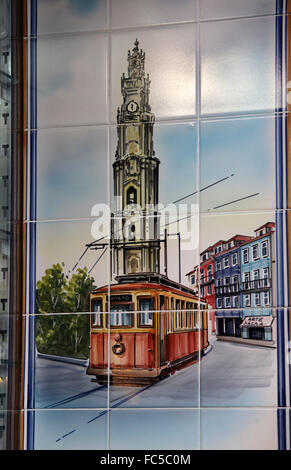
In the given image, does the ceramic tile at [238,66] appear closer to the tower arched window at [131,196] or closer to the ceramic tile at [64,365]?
the tower arched window at [131,196]

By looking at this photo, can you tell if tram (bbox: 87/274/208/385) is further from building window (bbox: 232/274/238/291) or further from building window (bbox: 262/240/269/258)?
building window (bbox: 262/240/269/258)

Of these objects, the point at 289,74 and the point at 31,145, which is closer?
the point at 289,74

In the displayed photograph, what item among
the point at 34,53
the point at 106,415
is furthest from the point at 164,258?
the point at 34,53

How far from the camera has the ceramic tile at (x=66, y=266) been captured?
1934 mm

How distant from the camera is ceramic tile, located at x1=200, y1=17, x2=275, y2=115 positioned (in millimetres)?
1884

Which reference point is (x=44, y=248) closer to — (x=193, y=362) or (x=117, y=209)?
(x=117, y=209)

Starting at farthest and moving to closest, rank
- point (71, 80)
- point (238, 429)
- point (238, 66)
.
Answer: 1. point (71, 80)
2. point (238, 66)
3. point (238, 429)

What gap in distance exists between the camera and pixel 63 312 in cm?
194

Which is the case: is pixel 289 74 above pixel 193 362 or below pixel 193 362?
above

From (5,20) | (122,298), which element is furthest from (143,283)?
(5,20)

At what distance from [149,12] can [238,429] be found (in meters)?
1.23

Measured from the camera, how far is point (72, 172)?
197cm

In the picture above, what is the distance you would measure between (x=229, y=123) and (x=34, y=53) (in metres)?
0.64

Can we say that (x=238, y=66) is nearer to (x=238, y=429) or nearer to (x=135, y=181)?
(x=135, y=181)
